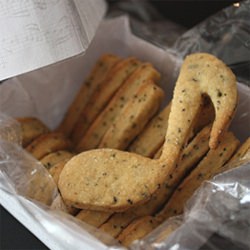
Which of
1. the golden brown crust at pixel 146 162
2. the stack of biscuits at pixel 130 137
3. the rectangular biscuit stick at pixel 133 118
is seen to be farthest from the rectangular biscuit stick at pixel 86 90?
the golden brown crust at pixel 146 162

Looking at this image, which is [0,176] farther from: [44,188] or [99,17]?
[99,17]

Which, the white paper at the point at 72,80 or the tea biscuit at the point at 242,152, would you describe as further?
the white paper at the point at 72,80

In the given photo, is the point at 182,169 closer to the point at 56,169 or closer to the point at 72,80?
the point at 56,169

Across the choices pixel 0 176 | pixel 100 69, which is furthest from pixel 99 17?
pixel 0 176

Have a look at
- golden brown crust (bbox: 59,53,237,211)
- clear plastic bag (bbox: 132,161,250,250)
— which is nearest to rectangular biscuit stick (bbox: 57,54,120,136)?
golden brown crust (bbox: 59,53,237,211)

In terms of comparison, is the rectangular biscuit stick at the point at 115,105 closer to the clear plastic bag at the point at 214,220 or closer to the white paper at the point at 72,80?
the white paper at the point at 72,80

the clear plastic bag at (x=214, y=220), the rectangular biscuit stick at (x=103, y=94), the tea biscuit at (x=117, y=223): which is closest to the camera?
the clear plastic bag at (x=214, y=220)

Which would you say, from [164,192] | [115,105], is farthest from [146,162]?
[115,105]
